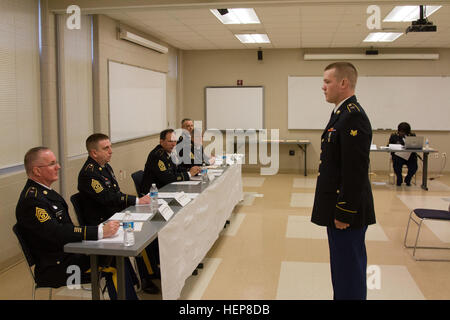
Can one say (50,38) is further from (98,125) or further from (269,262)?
(269,262)

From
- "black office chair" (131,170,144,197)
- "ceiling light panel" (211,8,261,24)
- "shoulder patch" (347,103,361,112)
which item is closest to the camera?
"shoulder patch" (347,103,361,112)

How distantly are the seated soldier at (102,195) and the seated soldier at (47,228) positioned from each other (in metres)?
0.49

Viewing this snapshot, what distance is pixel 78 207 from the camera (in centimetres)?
333

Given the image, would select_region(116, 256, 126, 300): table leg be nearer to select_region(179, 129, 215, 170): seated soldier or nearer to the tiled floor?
the tiled floor

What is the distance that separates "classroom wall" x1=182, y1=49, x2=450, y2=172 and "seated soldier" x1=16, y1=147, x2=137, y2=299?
7.73m

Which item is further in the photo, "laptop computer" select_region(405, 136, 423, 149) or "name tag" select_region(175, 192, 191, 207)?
"laptop computer" select_region(405, 136, 423, 149)

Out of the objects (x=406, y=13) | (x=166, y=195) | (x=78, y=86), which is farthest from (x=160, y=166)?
(x=406, y=13)

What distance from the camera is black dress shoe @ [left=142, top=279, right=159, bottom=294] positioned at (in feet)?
11.6

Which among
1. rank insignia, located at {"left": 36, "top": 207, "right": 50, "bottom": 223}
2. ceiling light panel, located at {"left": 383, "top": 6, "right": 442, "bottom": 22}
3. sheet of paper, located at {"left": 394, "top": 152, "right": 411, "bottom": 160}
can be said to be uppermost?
ceiling light panel, located at {"left": 383, "top": 6, "right": 442, "bottom": 22}

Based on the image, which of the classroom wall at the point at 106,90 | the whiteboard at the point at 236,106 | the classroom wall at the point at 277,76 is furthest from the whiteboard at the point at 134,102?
the whiteboard at the point at 236,106

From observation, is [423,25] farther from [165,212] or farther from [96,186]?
[96,186]

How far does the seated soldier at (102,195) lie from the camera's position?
334cm

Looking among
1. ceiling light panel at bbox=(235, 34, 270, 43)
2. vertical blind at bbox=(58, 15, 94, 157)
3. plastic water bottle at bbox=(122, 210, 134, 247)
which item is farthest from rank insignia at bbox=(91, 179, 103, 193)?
ceiling light panel at bbox=(235, 34, 270, 43)
